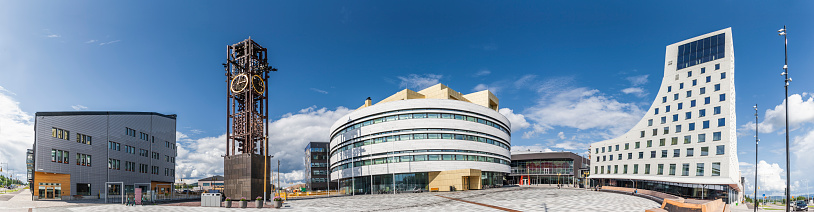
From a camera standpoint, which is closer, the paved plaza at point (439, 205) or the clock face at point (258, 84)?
the paved plaza at point (439, 205)

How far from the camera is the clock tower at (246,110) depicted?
49.1 metres

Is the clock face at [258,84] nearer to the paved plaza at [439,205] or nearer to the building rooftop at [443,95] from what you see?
the paved plaza at [439,205]

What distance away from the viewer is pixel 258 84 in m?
55.4

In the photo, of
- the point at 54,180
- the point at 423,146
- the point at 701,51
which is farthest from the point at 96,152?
the point at 701,51

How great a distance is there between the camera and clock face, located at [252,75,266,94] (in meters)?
54.6

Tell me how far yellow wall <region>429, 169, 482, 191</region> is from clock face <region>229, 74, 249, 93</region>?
1413 inches

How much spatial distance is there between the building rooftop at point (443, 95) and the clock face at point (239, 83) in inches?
1461

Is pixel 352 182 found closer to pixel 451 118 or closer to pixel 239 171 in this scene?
pixel 451 118

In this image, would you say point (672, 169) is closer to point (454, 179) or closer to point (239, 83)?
point (454, 179)

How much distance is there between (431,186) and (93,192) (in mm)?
52372

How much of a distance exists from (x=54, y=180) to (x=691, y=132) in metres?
89.9

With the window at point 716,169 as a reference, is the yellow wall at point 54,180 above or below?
below

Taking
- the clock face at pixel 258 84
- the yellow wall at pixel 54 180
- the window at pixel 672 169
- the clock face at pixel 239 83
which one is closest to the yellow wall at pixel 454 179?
the window at pixel 672 169

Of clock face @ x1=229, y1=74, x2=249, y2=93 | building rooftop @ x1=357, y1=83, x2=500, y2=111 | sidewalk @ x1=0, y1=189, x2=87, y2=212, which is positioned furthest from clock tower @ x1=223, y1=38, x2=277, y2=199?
building rooftop @ x1=357, y1=83, x2=500, y2=111
